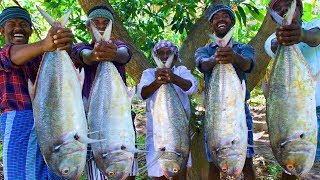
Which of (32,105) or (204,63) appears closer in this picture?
(32,105)

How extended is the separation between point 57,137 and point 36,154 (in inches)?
17.3

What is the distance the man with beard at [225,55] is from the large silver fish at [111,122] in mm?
636

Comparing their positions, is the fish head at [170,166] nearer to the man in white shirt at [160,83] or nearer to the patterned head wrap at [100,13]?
the man in white shirt at [160,83]

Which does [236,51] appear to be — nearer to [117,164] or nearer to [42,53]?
[117,164]

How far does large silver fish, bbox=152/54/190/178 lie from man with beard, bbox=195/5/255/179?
312mm

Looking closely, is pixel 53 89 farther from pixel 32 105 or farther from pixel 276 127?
pixel 276 127

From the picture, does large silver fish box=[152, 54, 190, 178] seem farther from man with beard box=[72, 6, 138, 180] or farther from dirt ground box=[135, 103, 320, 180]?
dirt ground box=[135, 103, 320, 180]

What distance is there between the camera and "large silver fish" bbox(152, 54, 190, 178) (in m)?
2.98

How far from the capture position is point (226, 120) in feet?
9.21

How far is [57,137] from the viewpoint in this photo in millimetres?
2590

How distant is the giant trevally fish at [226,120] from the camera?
277 centimetres

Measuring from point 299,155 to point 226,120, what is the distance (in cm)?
51

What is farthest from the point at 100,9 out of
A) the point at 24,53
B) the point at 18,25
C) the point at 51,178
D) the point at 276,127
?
the point at 276,127

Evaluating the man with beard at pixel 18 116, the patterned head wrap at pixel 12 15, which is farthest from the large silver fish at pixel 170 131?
the patterned head wrap at pixel 12 15
